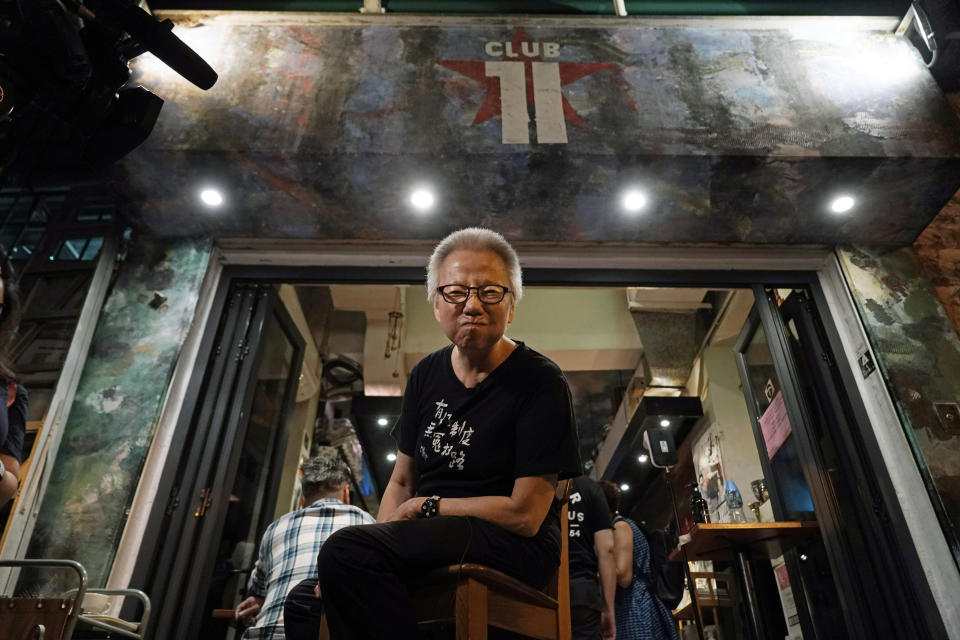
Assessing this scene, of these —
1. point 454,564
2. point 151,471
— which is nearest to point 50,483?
point 151,471

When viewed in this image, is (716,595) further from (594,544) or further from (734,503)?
(594,544)

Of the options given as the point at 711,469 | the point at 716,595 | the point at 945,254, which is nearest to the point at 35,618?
the point at 945,254

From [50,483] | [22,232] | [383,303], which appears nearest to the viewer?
[50,483]

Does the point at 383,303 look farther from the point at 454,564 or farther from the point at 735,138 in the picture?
the point at 454,564

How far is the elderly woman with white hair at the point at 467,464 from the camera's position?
104cm

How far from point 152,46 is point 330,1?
1.72 m

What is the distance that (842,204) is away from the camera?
3.28 m

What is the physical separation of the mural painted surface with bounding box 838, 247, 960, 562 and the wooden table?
64 centimetres

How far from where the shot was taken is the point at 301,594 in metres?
1.63

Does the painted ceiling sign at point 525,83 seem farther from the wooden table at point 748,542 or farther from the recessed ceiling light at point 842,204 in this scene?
the wooden table at point 748,542

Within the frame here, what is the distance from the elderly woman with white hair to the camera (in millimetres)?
1042

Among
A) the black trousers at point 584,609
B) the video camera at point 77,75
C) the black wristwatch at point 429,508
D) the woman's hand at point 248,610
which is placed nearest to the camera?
the black wristwatch at point 429,508

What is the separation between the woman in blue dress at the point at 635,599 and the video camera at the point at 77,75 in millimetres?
3061

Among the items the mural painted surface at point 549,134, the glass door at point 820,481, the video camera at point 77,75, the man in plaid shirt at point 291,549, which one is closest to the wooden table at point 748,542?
the glass door at point 820,481
